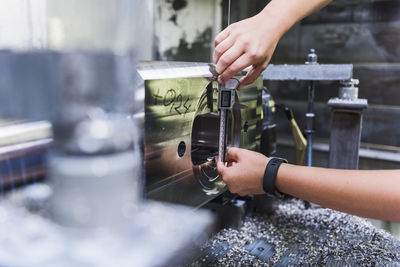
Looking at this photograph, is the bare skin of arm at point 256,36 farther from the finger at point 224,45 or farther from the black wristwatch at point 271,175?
the black wristwatch at point 271,175

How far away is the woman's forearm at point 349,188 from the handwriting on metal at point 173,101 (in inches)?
10.3

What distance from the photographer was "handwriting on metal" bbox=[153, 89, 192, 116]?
701mm

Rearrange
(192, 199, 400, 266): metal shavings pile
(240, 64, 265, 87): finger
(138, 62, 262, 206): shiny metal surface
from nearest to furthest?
(138, 62, 262, 206): shiny metal surface < (240, 64, 265, 87): finger < (192, 199, 400, 266): metal shavings pile

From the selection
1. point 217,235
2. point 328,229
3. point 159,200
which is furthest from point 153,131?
point 328,229

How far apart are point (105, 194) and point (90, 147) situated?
0.39 feet

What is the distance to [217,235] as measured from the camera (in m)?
1.20

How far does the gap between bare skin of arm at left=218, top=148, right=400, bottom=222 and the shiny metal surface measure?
0.13 m

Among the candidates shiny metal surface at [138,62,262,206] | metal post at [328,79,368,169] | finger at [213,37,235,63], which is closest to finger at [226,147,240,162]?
shiny metal surface at [138,62,262,206]

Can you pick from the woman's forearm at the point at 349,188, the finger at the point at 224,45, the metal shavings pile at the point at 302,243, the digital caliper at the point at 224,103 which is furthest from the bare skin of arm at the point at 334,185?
the metal shavings pile at the point at 302,243

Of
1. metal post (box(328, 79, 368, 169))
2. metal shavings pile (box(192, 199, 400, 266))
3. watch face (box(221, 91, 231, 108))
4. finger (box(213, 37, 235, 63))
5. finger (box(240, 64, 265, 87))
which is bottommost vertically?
metal shavings pile (box(192, 199, 400, 266))

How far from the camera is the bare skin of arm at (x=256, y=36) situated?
714 mm

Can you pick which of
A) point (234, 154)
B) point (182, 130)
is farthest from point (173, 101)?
point (234, 154)

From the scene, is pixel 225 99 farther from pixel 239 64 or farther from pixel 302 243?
pixel 302 243

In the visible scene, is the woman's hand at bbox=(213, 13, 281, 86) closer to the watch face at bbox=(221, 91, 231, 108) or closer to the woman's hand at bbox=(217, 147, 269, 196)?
the watch face at bbox=(221, 91, 231, 108)
